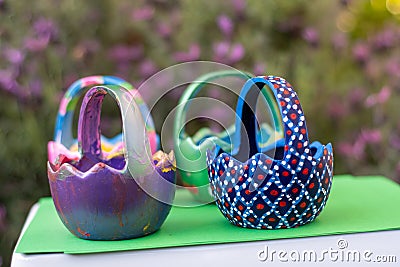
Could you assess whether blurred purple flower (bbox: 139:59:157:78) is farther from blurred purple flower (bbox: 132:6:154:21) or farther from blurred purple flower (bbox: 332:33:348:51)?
blurred purple flower (bbox: 332:33:348:51)

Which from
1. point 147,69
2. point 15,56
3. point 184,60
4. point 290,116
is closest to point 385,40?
point 184,60

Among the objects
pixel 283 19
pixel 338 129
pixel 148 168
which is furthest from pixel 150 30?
pixel 148 168

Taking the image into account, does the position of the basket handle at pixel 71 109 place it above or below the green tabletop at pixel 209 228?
above

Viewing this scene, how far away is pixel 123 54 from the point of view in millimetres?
1921

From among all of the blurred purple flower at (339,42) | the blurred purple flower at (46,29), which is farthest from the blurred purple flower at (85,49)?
the blurred purple flower at (339,42)

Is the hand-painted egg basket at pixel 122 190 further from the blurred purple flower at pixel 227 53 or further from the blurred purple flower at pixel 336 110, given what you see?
the blurred purple flower at pixel 336 110

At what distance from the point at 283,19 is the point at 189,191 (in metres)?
0.87

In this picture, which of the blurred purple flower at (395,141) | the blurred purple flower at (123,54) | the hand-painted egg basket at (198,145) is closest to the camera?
the hand-painted egg basket at (198,145)

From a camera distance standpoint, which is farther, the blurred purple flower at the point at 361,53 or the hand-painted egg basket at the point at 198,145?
the blurred purple flower at the point at 361,53

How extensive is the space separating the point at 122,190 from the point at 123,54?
0.99 metres

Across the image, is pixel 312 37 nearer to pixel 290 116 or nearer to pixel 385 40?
pixel 385 40

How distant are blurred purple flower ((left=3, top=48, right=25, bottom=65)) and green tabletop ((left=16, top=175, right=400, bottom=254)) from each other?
53 centimetres

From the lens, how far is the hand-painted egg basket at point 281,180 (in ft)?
3.30

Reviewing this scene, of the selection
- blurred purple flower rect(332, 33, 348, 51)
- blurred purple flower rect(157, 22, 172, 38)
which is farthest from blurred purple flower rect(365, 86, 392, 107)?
blurred purple flower rect(157, 22, 172, 38)
